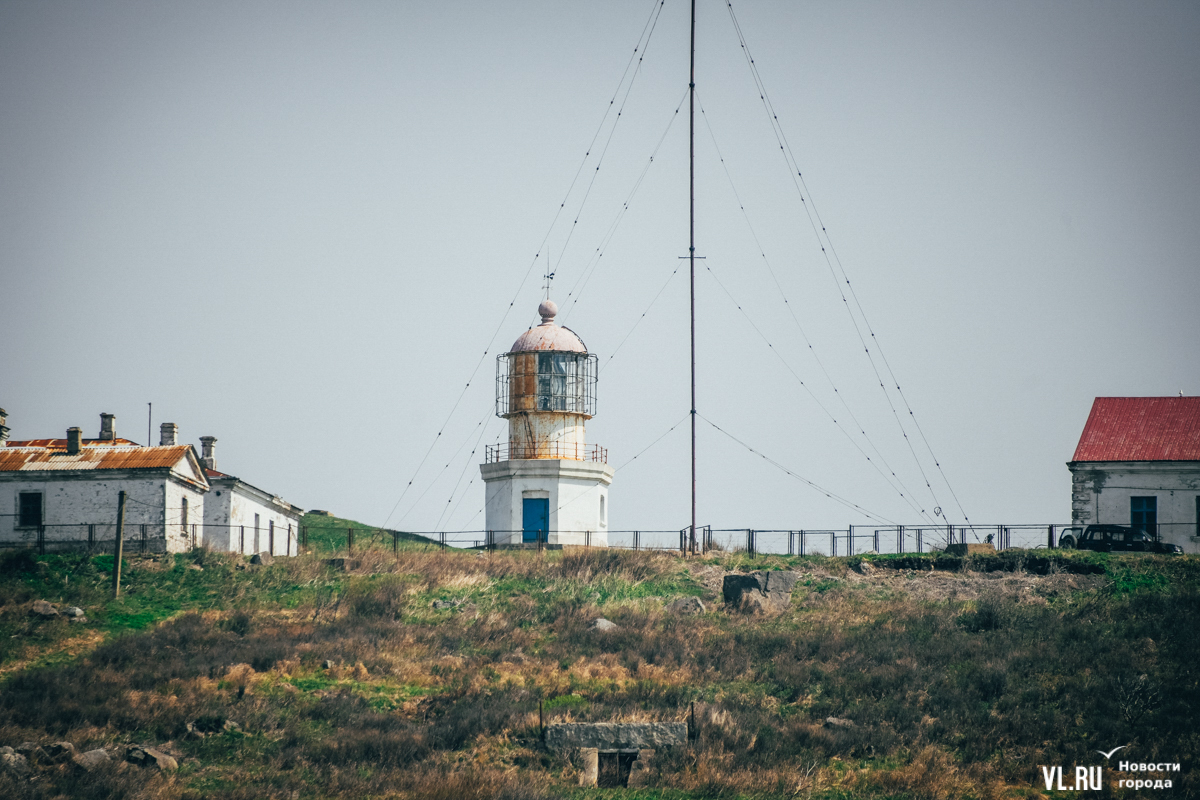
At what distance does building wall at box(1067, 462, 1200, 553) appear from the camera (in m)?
44.3

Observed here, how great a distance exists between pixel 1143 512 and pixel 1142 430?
3.46 metres

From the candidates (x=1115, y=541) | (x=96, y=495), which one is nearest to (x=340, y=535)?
(x=96, y=495)

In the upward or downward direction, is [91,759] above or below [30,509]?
below

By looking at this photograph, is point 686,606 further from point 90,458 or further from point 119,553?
point 90,458

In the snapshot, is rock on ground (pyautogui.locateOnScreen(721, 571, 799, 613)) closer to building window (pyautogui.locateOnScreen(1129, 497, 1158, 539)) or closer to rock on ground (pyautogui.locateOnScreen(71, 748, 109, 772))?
building window (pyautogui.locateOnScreen(1129, 497, 1158, 539))

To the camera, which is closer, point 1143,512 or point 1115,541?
point 1115,541

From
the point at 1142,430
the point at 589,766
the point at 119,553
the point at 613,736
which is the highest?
the point at 1142,430

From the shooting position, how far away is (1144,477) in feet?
147

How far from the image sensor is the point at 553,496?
46781 mm

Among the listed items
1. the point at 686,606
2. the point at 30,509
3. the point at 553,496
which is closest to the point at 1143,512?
the point at 686,606

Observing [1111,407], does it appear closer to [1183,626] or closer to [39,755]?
[1183,626]


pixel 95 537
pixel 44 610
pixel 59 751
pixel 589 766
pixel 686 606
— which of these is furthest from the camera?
pixel 95 537

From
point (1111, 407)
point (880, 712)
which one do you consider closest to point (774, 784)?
point (880, 712)

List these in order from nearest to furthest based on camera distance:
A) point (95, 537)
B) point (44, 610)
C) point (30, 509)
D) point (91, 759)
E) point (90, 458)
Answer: point (91, 759), point (44, 610), point (95, 537), point (30, 509), point (90, 458)
